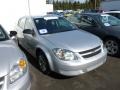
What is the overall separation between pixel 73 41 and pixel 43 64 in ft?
3.37

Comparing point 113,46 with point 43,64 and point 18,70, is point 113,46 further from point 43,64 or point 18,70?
point 18,70

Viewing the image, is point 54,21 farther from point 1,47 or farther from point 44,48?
point 1,47

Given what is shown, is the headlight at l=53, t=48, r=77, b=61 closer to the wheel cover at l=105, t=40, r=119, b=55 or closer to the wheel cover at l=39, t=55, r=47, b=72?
the wheel cover at l=39, t=55, r=47, b=72

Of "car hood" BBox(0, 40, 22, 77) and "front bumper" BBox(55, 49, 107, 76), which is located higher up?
"car hood" BBox(0, 40, 22, 77)

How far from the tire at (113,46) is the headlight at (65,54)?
2.70 metres

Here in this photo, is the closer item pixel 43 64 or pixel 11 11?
pixel 43 64

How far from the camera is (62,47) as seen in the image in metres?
5.09

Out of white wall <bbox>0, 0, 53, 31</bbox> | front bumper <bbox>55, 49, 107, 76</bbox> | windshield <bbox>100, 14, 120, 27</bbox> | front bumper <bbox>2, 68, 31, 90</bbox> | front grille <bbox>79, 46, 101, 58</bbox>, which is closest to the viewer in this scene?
front bumper <bbox>2, 68, 31, 90</bbox>

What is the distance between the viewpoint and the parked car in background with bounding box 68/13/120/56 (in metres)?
7.17

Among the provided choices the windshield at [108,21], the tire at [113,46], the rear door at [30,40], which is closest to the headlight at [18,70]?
the rear door at [30,40]

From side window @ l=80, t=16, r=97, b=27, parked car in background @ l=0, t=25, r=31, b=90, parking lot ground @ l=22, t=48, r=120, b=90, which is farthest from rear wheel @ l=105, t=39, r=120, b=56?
parked car in background @ l=0, t=25, r=31, b=90

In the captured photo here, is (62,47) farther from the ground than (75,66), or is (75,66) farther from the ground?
(62,47)

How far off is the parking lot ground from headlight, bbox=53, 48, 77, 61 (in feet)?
2.04

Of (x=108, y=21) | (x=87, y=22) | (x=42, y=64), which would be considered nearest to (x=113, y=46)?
(x=108, y=21)
